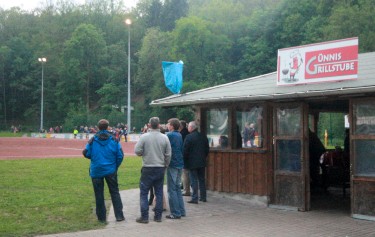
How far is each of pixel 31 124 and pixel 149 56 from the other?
25.9 metres

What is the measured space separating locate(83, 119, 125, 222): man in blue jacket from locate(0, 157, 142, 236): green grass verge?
51cm

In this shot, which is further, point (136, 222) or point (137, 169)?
point (137, 169)

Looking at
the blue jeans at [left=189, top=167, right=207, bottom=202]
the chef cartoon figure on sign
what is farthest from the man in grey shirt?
the chef cartoon figure on sign

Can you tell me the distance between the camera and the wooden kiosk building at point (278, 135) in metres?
8.72

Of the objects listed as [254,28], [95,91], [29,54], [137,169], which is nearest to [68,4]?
[29,54]

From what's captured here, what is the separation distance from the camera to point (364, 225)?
320 inches

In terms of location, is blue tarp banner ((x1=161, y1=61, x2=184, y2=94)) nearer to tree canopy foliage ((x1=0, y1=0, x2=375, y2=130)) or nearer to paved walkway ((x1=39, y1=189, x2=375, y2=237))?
paved walkway ((x1=39, y1=189, x2=375, y2=237))

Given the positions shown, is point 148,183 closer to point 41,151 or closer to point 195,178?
point 195,178

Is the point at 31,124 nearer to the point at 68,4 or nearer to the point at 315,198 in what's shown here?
the point at 68,4

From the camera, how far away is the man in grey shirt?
27.1ft

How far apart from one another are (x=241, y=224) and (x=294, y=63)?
382 cm

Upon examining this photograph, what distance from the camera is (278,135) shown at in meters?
10.1

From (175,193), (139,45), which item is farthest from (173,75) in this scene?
(139,45)

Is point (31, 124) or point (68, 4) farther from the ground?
point (68, 4)
